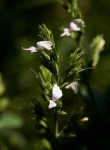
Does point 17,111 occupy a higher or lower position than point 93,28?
lower

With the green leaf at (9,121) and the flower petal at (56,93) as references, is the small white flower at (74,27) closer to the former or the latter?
the flower petal at (56,93)

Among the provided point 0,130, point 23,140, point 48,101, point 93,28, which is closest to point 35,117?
point 48,101

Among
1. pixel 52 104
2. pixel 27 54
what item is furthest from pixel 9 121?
pixel 52 104

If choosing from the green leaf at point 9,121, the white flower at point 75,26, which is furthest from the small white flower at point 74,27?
the green leaf at point 9,121

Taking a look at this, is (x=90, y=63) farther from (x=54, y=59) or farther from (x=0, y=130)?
(x=0, y=130)

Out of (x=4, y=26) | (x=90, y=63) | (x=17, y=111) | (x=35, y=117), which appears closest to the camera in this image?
(x=35, y=117)

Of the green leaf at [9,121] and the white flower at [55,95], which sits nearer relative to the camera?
the white flower at [55,95]
